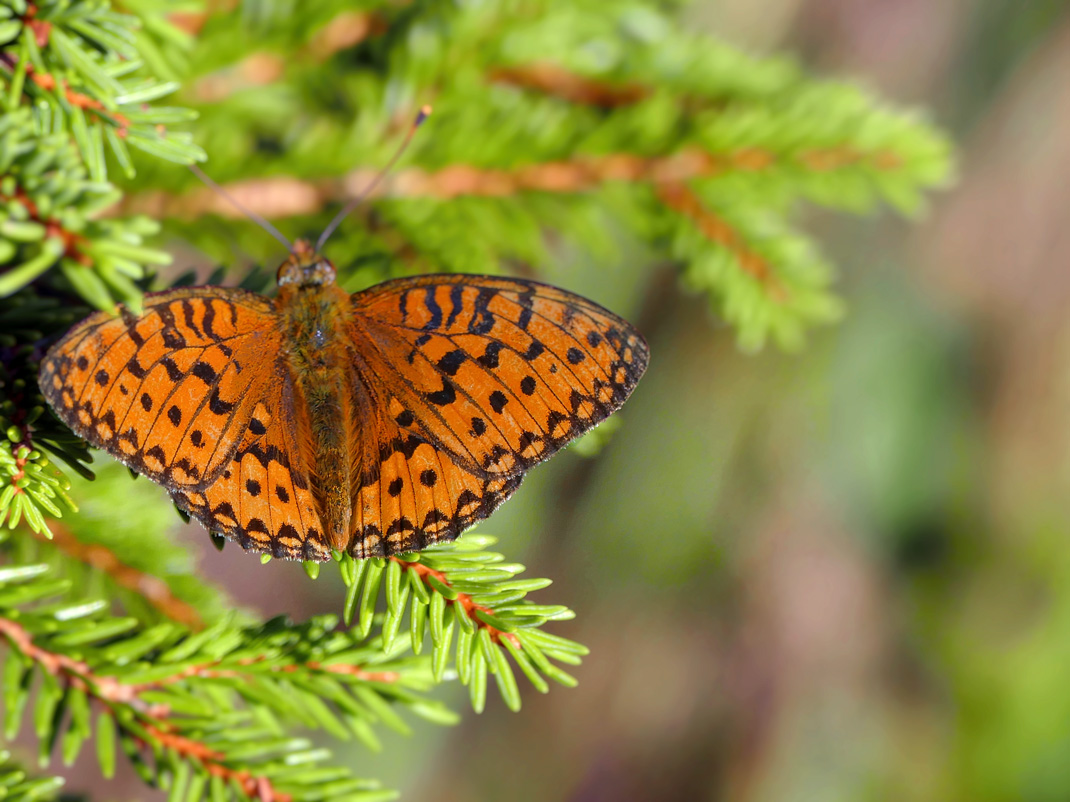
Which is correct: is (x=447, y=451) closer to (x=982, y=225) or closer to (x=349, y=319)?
(x=349, y=319)

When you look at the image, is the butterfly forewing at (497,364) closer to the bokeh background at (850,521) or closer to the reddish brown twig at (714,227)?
the reddish brown twig at (714,227)

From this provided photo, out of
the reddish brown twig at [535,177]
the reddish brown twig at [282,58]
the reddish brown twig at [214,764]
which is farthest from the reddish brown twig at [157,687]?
Answer: the reddish brown twig at [282,58]

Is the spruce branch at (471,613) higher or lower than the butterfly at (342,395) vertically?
lower

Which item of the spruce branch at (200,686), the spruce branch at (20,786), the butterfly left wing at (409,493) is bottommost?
the spruce branch at (20,786)

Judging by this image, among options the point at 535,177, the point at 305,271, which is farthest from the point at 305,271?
the point at 535,177

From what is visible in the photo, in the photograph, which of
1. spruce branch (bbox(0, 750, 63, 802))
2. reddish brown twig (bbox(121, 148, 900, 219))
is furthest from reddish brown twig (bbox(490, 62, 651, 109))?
spruce branch (bbox(0, 750, 63, 802))

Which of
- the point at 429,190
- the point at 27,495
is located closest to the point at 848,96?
the point at 429,190

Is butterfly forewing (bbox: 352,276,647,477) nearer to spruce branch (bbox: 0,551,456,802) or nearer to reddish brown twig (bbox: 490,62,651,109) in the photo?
spruce branch (bbox: 0,551,456,802)

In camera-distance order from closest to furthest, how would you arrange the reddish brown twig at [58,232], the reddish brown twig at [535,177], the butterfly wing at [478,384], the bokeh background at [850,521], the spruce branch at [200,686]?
the reddish brown twig at [58,232] < the spruce branch at [200,686] < the butterfly wing at [478,384] < the reddish brown twig at [535,177] < the bokeh background at [850,521]
